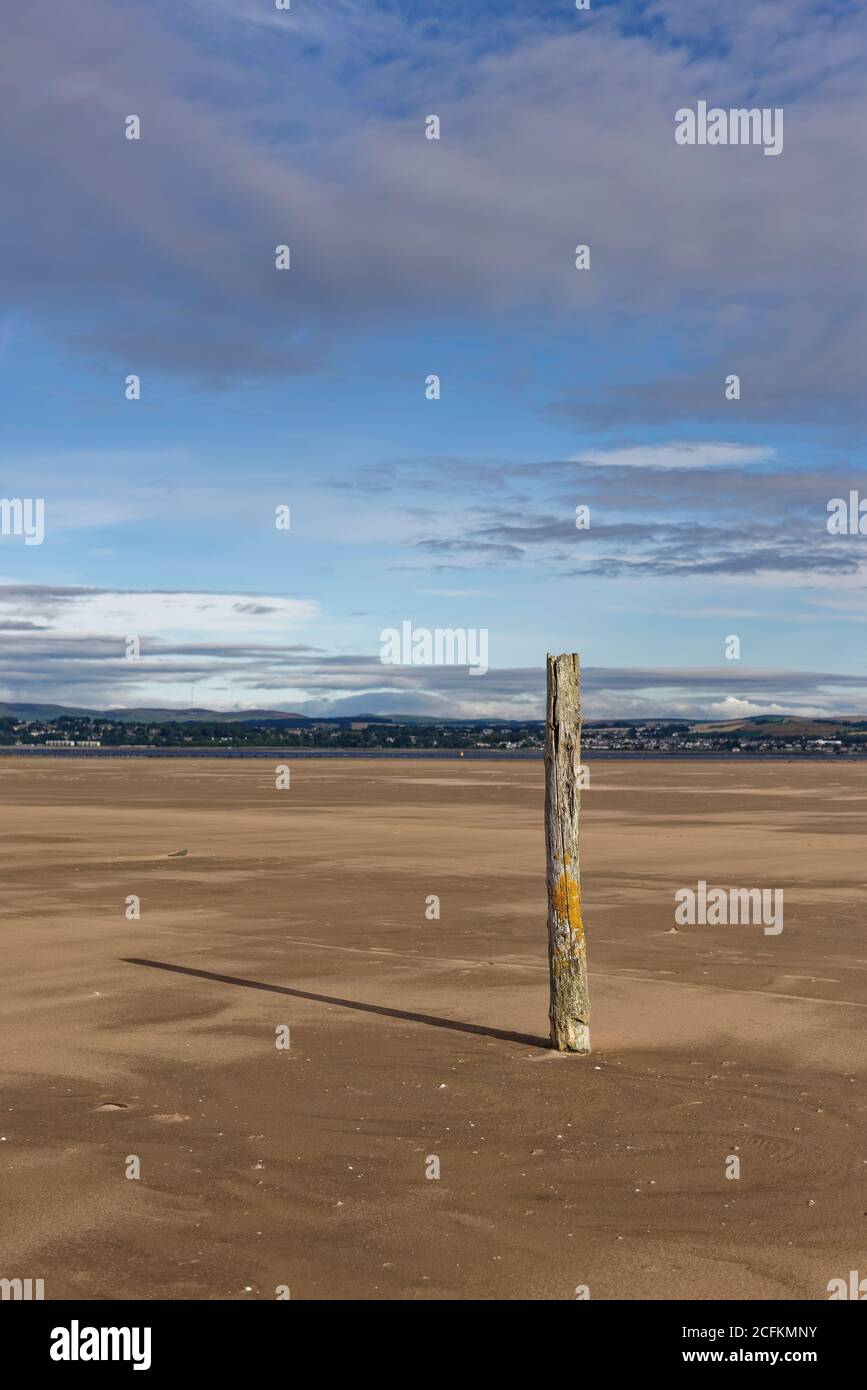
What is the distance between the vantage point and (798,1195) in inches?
339

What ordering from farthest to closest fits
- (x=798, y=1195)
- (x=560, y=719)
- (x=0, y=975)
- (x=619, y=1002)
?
1. (x=0, y=975)
2. (x=619, y=1002)
3. (x=560, y=719)
4. (x=798, y=1195)

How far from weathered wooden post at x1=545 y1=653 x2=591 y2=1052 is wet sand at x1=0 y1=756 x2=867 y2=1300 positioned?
0.47m

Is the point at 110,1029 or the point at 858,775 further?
the point at 858,775

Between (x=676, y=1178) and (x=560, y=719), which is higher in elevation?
(x=560, y=719)

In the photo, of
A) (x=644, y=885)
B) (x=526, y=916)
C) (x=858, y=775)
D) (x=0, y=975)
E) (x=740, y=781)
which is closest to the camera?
(x=0, y=975)

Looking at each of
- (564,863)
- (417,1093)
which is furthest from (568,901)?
(417,1093)

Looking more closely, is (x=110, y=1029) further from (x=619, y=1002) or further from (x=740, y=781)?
(x=740, y=781)

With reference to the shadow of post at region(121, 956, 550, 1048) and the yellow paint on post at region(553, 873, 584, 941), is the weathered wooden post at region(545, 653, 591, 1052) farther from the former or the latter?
the shadow of post at region(121, 956, 550, 1048)

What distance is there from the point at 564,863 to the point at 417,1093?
2834 mm

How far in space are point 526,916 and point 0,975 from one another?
28.9ft

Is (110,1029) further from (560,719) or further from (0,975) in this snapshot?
(560,719)

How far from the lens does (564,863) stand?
12.4m

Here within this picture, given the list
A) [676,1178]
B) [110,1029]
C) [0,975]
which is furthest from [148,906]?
[676,1178]
